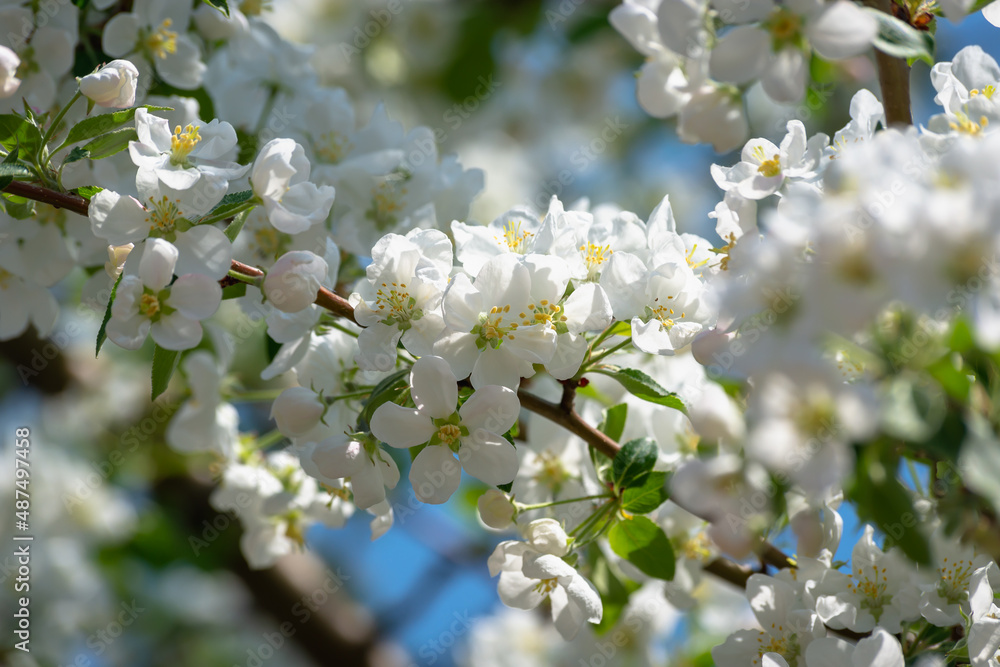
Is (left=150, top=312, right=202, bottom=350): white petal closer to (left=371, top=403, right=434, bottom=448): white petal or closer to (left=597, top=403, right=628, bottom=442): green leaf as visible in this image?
(left=371, top=403, right=434, bottom=448): white petal

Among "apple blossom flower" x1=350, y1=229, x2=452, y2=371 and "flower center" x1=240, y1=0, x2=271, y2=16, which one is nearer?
"apple blossom flower" x1=350, y1=229, x2=452, y2=371

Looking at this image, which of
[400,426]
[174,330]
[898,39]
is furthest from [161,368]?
[898,39]

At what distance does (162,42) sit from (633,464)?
1.13 m

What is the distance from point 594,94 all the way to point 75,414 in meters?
2.66

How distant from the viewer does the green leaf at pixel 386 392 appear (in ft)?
3.91

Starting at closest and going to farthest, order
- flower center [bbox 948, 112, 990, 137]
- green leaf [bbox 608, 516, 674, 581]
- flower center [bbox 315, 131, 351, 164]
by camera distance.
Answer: flower center [bbox 948, 112, 990, 137], green leaf [bbox 608, 516, 674, 581], flower center [bbox 315, 131, 351, 164]

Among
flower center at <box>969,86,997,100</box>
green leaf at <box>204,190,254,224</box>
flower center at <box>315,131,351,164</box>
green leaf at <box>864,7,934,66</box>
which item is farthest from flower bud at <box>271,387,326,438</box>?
flower center at <box>969,86,997,100</box>

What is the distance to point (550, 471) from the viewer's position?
1589 millimetres

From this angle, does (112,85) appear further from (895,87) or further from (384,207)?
(895,87)

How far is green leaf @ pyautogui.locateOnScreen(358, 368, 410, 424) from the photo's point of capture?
119 centimetres

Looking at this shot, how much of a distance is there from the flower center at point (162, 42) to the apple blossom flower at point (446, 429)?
0.90 m

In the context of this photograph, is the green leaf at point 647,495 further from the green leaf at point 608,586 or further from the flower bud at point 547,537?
the green leaf at point 608,586

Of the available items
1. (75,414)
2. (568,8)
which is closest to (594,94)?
(568,8)

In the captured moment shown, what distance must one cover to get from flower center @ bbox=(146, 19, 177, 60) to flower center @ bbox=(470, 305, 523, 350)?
35.4 inches
